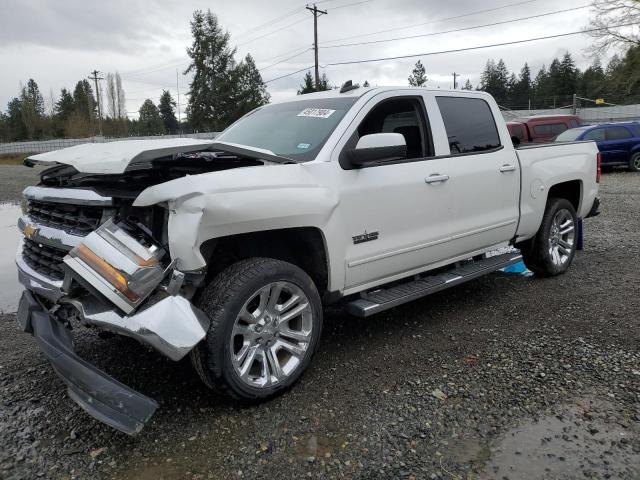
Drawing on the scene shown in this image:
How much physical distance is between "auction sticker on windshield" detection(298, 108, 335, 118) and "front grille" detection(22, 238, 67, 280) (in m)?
1.99

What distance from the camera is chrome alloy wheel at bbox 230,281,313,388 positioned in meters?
Answer: 3.09

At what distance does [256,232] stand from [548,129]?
17391 mm

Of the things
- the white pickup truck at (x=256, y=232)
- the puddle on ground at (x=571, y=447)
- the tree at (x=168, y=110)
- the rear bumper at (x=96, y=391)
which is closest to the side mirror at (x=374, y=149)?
the white pickup truck at (x=256, y=232)

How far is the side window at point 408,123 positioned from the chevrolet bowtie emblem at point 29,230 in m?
2.49

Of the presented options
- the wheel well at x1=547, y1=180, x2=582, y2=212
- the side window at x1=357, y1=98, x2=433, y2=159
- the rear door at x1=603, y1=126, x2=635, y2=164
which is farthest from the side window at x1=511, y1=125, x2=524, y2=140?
the side window at x1=357, y1=98, x2=433, y2=159

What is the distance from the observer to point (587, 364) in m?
3.68

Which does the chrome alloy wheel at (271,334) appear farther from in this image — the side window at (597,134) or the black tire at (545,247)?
the side window at (597,134)

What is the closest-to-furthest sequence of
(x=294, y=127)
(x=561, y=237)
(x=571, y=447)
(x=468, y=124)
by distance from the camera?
(x=571, y=447)
(x=294, y=127)
(x=468, y=124)
(x=561, y=237)

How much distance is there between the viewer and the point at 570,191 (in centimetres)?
608

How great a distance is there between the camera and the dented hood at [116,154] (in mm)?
2871

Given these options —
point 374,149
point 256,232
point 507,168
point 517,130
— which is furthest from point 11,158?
point 374,149

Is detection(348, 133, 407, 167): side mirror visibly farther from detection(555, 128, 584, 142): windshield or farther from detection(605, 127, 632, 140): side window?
detection(605, 127, 632, 140): side window

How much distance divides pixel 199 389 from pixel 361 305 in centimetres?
120

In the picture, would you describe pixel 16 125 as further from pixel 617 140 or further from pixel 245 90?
pixel 617 140
